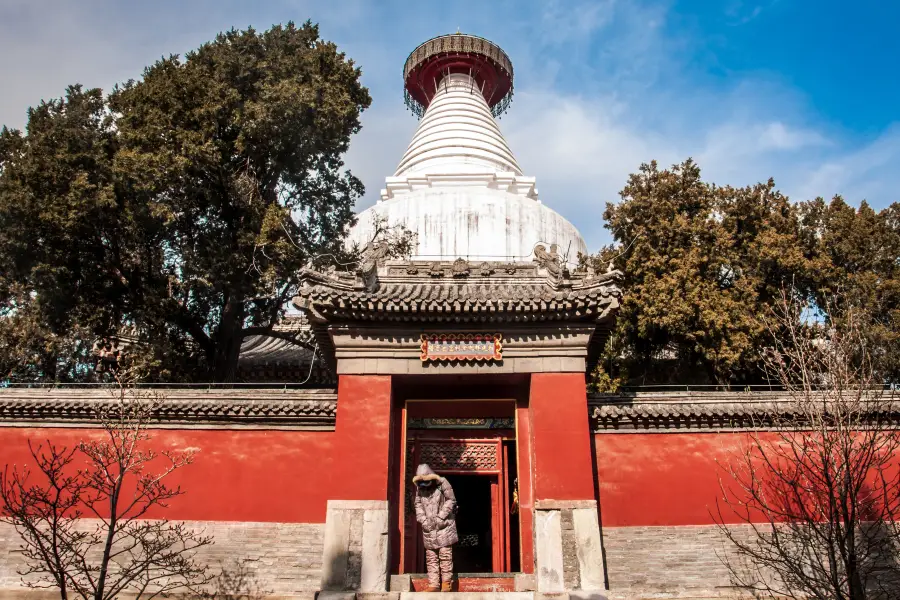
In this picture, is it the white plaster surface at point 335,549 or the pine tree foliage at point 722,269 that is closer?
the white plaster surface at point 335,549

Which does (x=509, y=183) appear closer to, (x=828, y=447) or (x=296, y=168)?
(x=296, y=168)

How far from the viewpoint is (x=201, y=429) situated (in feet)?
39.1

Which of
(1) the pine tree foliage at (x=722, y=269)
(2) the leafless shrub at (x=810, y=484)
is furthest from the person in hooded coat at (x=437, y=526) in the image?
(1) the pine tree foliage at (x=722, y=269)

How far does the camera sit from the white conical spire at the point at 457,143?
88.8 feet

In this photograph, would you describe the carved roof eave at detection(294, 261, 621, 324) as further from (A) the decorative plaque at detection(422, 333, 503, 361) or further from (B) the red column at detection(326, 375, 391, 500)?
(B) the red column at detection(326, 375, 391, 500)

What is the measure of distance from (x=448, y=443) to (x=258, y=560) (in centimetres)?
386

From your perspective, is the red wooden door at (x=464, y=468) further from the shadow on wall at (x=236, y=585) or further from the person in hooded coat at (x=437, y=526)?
the shadow on wall at (x=236, y=585)

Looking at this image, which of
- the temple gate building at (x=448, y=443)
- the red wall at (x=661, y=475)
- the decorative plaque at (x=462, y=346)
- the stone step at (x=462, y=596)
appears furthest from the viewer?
the decorative plaque at (x=462, y=346)

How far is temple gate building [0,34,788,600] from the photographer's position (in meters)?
10.8

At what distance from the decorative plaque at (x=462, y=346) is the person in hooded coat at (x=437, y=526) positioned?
2.13 meters

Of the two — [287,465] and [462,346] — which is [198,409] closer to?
[287,465]

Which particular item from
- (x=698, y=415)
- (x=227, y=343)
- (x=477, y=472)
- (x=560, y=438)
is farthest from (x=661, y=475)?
(x=227, y=343)

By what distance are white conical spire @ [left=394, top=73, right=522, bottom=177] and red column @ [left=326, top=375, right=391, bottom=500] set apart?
16.1m

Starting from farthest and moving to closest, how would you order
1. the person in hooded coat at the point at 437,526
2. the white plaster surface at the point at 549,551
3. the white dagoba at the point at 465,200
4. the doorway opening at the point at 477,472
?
1. the white dagoba at the point at 465,200
2. the doorway opening at the point at 477,472
3. the white plaster surface at the point at 549,551
4. the person in hooded coat at the point at 437,526
